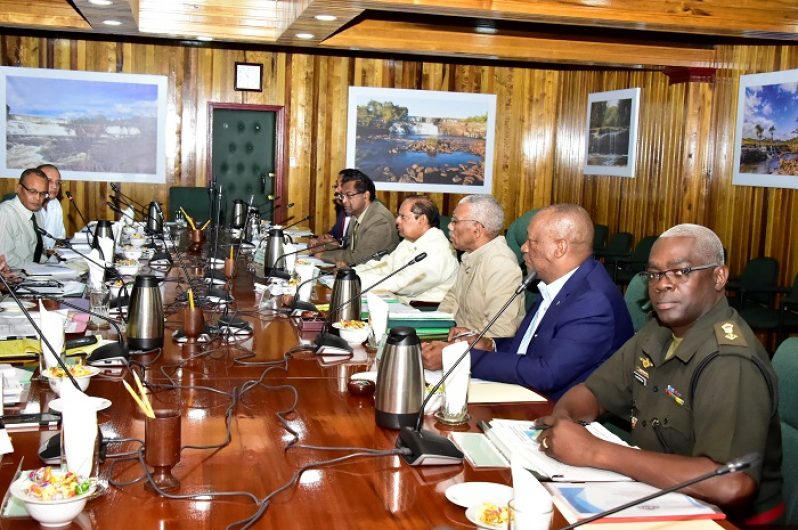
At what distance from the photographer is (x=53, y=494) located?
64.1 inches

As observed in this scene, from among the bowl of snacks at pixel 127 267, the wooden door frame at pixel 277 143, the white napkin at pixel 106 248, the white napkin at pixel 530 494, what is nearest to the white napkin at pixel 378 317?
the white napkin at pixel 530 494

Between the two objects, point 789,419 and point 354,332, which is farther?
point 354,332

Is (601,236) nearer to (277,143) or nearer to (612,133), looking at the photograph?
(612,133)

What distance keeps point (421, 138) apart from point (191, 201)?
104 inches

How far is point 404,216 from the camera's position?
16.9 ft

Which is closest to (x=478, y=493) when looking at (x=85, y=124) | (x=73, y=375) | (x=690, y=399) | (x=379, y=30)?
(x=690, y=399)

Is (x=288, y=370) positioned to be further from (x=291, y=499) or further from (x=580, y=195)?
(x=580, y=195)

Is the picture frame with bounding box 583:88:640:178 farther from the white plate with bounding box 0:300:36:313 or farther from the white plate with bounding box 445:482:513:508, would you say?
the white plate with bounding box 445:482:513:508

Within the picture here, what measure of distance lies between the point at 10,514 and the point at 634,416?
5.13 ft

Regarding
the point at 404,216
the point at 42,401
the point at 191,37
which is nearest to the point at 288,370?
→ the point at 42,401

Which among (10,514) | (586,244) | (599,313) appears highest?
(586,244)

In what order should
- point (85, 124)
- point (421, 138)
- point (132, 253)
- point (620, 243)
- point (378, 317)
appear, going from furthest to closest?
point (421, 138) < point (85, 124) < point (620, 243) < point (132, 253) < point (378, 317)

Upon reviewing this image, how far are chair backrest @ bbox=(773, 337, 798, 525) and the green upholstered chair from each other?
24.3 ft

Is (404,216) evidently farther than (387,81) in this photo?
No
